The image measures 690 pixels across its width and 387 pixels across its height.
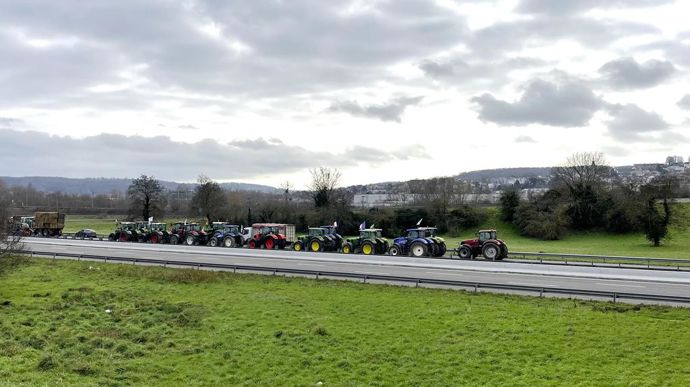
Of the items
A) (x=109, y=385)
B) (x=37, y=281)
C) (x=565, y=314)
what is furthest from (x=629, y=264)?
(x=37, y=281)

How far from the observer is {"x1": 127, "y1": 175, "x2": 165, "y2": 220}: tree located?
8553cm

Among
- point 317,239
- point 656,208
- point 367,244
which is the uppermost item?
point 656,208

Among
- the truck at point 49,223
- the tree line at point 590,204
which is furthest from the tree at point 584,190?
the truck at point 49,223

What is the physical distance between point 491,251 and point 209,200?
56362 mm

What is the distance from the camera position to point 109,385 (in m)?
13.1

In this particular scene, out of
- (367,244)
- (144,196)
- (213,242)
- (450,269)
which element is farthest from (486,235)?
(144,196)

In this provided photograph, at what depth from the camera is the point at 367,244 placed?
132ft

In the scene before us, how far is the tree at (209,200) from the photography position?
84006 mm

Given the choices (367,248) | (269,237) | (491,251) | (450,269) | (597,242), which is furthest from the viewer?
(597,242)

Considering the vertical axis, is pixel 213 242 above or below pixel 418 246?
below

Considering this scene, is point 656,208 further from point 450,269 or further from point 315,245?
point 450,269

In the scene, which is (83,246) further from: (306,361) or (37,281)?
(306,361)

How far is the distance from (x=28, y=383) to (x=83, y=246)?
39327 millimetres

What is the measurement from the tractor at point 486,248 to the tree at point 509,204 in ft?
115
